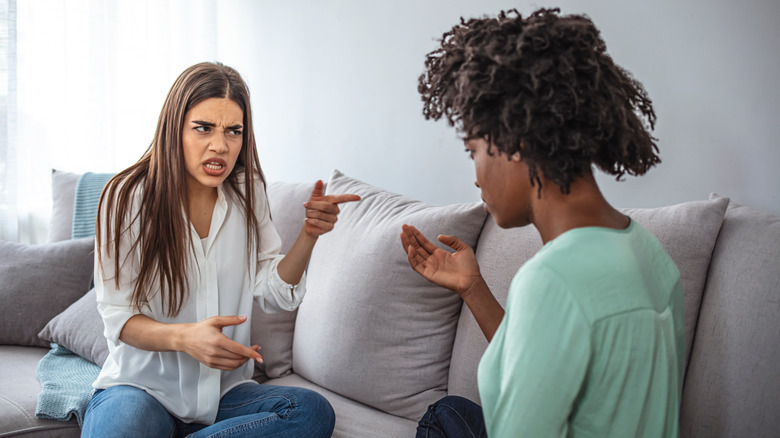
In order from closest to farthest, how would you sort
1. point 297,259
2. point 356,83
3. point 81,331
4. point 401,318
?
point 297,259
point 401,318
point 81,331
point 356,83

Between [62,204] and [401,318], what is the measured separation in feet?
5.18

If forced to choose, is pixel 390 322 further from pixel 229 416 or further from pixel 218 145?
pixel 218 145

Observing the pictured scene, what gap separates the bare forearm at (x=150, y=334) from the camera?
4.07ft

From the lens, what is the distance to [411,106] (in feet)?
6.73

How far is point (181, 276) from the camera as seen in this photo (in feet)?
4.43

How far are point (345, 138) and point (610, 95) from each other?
1.54 m

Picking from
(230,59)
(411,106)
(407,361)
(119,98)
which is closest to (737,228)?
(407,361)

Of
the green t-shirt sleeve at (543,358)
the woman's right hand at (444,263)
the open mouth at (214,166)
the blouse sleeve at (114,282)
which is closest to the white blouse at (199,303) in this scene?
the blouse sleeve at (114,282)

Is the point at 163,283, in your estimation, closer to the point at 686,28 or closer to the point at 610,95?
the point at 610,95

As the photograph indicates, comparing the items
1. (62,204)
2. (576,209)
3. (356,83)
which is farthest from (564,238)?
(62,204)

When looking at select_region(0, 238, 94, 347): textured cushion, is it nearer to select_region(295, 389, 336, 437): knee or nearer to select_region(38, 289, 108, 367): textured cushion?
select_region(38, 289, 108, 367): textured cushion

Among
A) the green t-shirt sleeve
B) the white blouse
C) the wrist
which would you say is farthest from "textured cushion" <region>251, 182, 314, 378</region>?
the green t-shirt sleeve

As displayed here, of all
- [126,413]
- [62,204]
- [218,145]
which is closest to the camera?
[126,413]

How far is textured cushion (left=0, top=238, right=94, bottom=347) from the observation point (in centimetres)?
196
